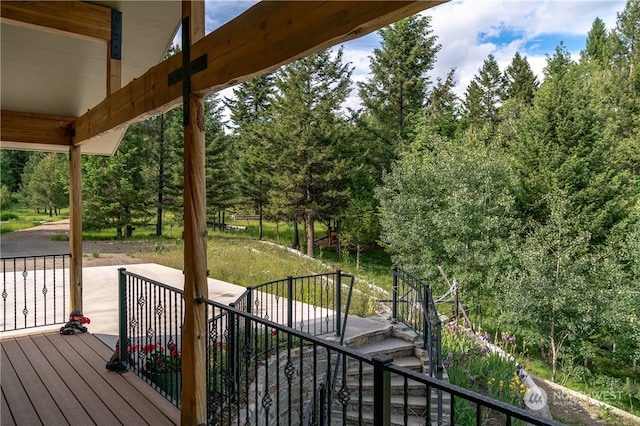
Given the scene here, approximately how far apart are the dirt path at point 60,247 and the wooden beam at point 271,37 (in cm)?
1146

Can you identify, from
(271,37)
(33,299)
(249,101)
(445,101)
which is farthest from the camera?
(249,101)

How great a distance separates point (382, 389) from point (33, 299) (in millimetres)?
8853

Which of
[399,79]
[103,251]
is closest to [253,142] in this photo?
[399,79]

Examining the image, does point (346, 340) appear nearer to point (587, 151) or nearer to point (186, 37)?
point (186, 37)

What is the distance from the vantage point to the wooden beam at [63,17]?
3.34 meters

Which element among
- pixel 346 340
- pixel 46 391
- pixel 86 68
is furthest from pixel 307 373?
pixel 86 68

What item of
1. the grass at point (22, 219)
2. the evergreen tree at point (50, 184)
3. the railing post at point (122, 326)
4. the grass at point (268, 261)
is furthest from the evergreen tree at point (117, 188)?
the railing post at point (122, 326)

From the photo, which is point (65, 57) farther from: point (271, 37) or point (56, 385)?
point (271, 37)

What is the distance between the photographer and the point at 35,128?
16.4 feet

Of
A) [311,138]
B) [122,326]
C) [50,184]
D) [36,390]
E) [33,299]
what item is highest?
[311,138]

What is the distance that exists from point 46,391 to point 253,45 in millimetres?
3119

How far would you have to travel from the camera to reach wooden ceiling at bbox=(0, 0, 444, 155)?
1521mm

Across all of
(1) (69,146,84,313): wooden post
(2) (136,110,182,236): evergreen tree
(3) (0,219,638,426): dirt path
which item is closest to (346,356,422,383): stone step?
(3) (0,219,638,426): dirt path

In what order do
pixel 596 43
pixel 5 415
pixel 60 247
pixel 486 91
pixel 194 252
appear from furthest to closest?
pixel 486 91 → pixel 596 43 → pixel 60 247 → pixel 5 415 → pixel 194 252
